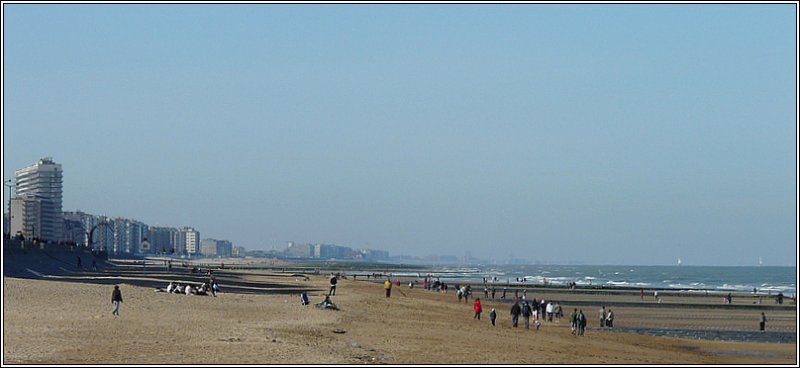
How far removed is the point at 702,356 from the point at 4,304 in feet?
79.3

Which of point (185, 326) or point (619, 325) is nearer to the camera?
point (185, 326)

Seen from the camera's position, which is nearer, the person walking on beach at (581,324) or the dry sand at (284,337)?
the dry sand at (284,337)

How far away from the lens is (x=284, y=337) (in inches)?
1154

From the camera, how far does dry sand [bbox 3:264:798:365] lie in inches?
974

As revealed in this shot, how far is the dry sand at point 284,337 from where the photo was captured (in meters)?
24.8

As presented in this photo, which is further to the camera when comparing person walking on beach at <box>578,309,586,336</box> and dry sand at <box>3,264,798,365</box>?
person walking on beach at <box>578,309,586,336</box>

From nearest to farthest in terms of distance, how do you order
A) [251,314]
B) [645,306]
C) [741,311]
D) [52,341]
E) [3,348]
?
1. [3,348]
2. [52,341]
3. [251,314]
4. [741,311]
5. [645,306]

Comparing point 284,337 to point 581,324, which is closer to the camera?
point 284,337

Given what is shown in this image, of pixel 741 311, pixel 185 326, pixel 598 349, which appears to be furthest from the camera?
pixel 741 311

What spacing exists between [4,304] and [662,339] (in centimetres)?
2559

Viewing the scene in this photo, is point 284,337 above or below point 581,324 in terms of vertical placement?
above

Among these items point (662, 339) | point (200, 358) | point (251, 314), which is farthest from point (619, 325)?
point (200, 358)

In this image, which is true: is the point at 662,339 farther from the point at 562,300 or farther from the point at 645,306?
the point at 562,300

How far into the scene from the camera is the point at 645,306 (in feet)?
233
